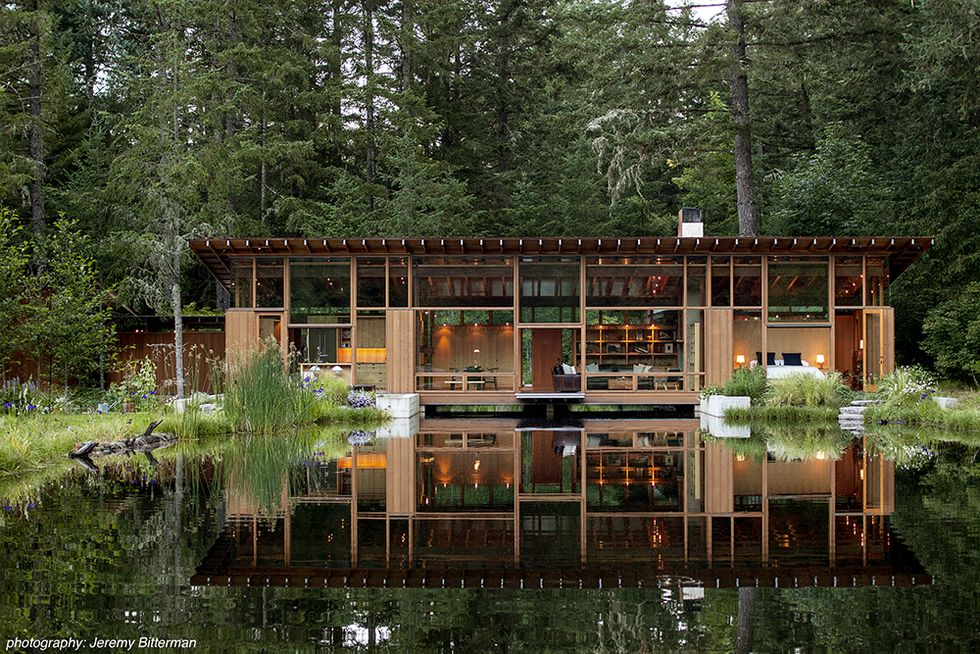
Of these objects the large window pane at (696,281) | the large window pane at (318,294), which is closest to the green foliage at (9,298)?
the large window pane at (318,294)

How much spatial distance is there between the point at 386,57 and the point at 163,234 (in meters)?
11.3

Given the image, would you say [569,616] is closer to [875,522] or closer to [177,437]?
[875,522]

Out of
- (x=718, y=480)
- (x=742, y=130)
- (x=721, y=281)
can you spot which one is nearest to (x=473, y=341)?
(x=721, y=281)

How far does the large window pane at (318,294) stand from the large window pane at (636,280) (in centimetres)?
602

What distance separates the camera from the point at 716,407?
1852cm

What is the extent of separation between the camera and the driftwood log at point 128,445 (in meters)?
11.9

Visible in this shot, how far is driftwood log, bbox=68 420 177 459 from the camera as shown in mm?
11898

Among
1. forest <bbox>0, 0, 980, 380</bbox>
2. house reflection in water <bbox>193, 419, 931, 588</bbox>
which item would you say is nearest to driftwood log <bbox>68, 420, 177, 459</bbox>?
house reflection in water <bbox>193, 419, 931, 588</bbox>

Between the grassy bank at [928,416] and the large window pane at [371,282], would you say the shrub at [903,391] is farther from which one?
the large window pane at [371,282]

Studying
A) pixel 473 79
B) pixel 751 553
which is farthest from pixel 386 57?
pixel 751 553

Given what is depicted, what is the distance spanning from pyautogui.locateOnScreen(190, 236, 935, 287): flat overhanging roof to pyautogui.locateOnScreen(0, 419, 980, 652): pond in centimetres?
1088

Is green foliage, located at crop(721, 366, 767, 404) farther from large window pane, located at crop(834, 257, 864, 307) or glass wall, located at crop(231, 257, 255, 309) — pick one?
glass wall, located at crop(231, 257, 255, 309)

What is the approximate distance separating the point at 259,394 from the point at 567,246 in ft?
32.5

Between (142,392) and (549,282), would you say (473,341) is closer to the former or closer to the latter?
(549,282)
